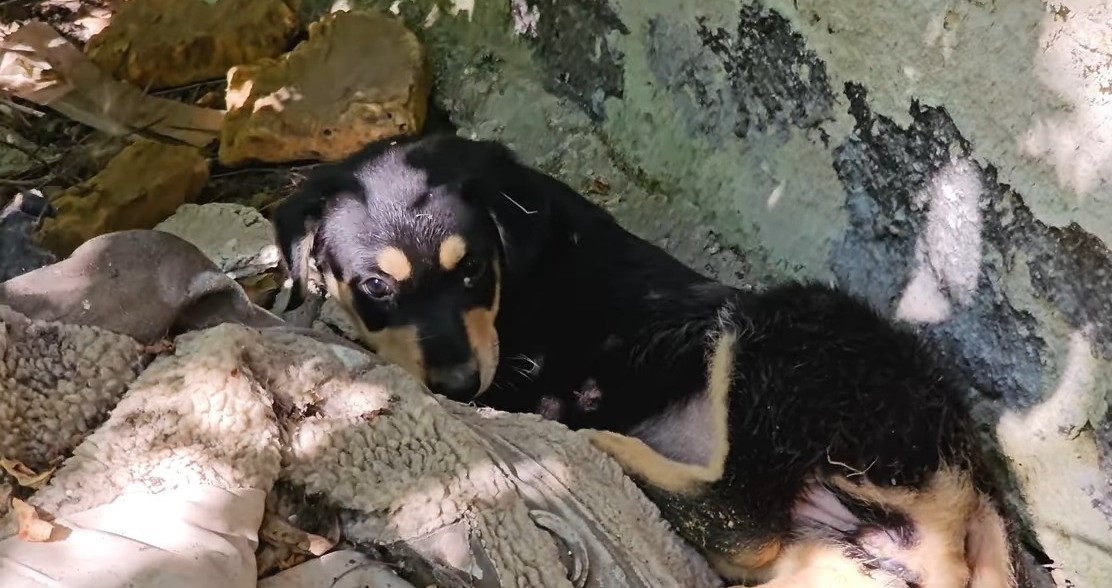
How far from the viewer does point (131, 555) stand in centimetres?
158

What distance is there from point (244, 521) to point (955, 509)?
1.34 m

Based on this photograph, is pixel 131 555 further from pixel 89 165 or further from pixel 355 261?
pixel 89 165

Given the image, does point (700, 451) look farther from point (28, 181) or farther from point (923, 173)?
point (28, 181)

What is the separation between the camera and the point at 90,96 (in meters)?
4.17

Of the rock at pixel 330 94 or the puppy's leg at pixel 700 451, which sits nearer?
the puppy's leg at pixel 700 451

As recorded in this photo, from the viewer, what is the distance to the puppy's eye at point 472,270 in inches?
109

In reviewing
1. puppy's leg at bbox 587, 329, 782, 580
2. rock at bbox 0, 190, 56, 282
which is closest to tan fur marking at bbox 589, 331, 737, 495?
puppy's leg at bbox 587, 329, 782, 580

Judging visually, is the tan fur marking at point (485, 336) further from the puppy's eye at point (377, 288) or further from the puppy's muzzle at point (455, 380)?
the puppy's eye at point (377, 288)

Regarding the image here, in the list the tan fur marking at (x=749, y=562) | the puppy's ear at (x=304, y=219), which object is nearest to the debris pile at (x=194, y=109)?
the puppy's ear at (x=304, y=219)

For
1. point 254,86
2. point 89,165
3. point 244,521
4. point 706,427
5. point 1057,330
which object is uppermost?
point 1057,330

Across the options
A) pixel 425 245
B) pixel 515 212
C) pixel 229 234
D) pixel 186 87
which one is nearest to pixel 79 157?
pixel 186 87

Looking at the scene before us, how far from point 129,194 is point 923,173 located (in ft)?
8.48

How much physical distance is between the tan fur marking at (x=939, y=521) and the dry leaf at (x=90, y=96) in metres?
3.04

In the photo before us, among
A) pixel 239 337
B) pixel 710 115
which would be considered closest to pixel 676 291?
pixel 710 115
